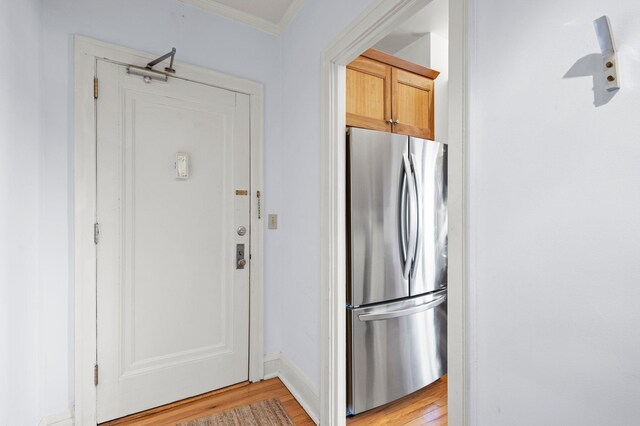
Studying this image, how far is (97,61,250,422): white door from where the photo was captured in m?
1.73

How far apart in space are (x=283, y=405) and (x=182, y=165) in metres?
1.70

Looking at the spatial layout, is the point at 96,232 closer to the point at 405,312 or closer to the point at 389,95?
the point at 405,312

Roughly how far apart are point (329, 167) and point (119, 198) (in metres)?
1.29

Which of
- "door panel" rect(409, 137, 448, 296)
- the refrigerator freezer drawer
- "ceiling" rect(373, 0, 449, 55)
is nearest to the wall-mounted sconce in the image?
"door panel" rect(409, 137, 448, 296)

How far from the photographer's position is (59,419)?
1.58m

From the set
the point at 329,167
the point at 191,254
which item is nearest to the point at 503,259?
the point at 329,167

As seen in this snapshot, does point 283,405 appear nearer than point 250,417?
No

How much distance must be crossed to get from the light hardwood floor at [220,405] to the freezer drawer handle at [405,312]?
71 centimetres

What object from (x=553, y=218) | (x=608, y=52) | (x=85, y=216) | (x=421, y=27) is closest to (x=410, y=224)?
(x=553, y=218)

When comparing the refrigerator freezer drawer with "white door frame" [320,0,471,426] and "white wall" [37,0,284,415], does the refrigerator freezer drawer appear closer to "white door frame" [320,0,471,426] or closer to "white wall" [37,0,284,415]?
"white door frame" [320,0,471,426]

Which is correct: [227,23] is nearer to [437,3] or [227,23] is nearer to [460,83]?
[437,3]

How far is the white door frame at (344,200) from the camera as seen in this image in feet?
2.96

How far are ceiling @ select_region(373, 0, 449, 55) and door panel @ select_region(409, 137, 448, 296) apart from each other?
1.04 m

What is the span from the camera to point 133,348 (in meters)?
1.80
